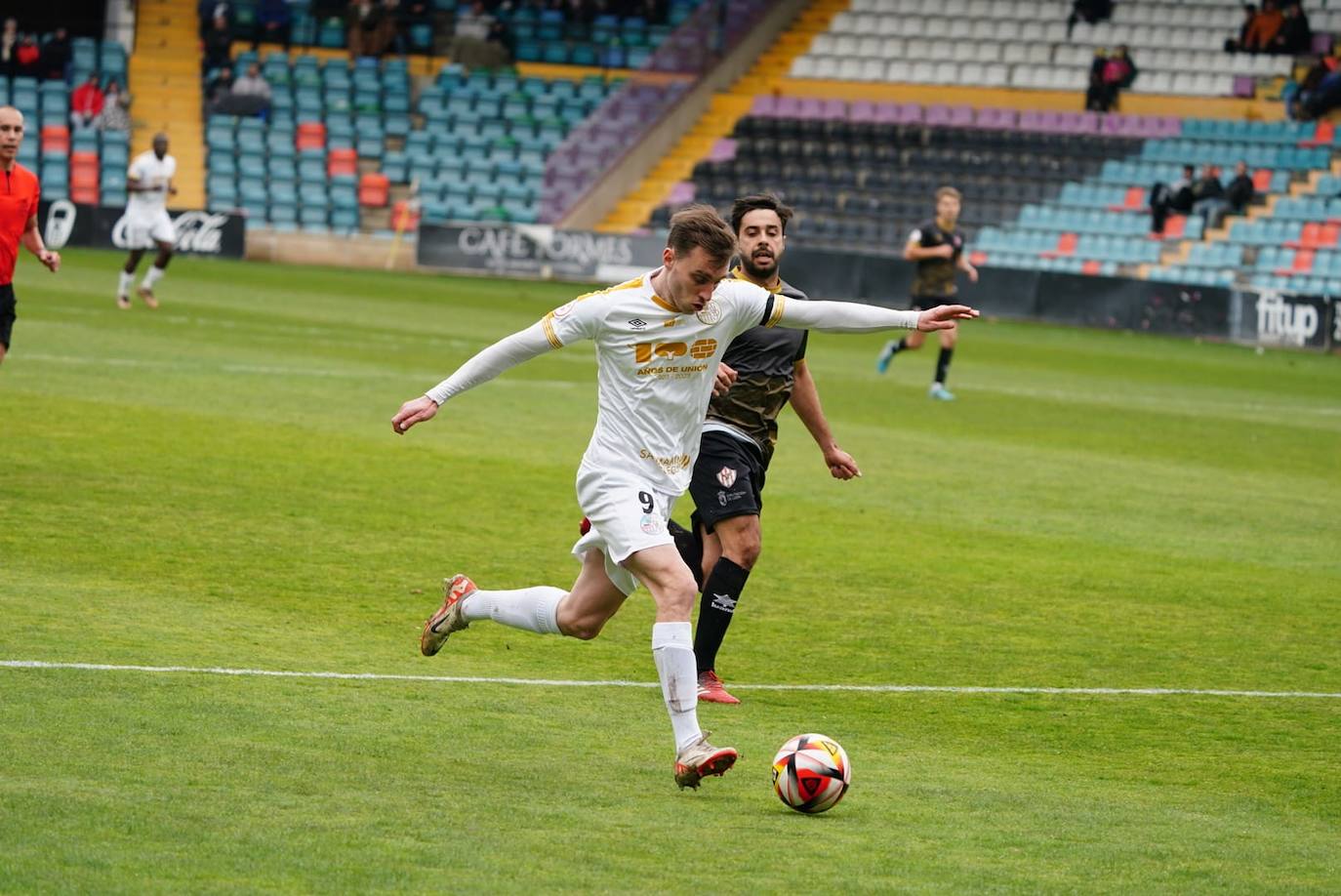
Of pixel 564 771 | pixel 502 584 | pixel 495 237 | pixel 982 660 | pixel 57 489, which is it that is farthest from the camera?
pixel 495 237

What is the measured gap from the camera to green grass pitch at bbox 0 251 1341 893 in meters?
5.79

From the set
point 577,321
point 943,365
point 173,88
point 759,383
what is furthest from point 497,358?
point 173,88

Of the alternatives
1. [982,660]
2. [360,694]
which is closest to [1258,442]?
[982,660]

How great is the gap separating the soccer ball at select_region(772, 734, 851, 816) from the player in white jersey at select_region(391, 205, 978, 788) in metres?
0.33

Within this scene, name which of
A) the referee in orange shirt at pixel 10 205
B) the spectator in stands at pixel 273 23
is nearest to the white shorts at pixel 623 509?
the referee in orange shirt at pixel 10 205

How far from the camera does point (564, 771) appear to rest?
6.69 m

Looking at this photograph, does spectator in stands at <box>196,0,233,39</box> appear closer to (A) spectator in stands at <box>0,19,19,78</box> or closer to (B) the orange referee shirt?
(A) spectator in stands at <box>0,19,19,78</box>

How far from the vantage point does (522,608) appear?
25.0ft

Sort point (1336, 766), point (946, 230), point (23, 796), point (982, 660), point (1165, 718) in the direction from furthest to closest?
point (946, 230)
point (982, 660)
point (1165, 718)
point (1336, 766)
point (23, 796)

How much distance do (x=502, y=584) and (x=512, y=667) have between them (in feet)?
5.67

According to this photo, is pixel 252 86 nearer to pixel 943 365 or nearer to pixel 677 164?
pixel 677 164

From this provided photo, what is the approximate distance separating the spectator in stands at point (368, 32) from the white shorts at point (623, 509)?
131 feet

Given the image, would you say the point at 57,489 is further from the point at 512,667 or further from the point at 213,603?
the point at 512,667

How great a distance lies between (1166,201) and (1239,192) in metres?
1.39
